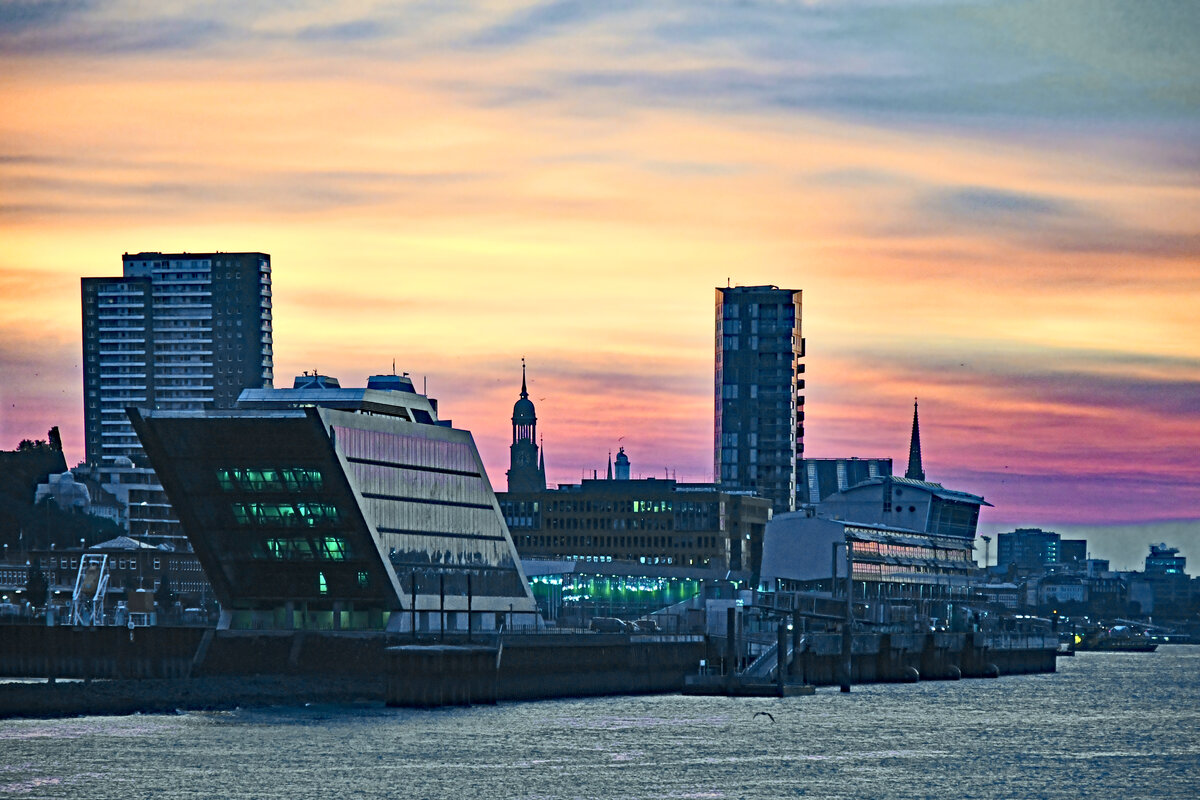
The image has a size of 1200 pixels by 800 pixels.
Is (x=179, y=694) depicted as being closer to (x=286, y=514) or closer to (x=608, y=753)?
(x=286, y=514)

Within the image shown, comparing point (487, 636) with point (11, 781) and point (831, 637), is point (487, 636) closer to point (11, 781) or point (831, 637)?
point (831, 637)

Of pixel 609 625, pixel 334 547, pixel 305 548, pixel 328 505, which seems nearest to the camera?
pixel 328 505

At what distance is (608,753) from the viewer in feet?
348

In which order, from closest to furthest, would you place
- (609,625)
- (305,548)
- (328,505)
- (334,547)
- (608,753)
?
(608,753) → (328,505) → (334,547) → (305,548) → (609,625)

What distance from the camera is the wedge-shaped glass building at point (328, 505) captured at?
14138 cm

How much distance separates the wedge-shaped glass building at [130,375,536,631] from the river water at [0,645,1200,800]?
17.1 meters

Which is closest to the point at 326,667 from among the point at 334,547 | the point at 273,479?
the point at 334,547

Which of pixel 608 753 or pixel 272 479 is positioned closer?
pixel 608 753

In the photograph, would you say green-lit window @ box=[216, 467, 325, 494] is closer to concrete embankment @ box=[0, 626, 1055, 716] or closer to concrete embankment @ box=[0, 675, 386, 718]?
concrete embankment @ box=[0, 626, 1055, 716]

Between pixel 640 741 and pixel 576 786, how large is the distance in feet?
64.6

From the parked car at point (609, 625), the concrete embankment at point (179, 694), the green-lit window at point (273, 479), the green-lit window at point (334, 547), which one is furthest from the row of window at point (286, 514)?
the parked car at point (609, 625)

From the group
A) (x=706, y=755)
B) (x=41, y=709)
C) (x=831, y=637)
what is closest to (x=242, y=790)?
(x=706, y=755)

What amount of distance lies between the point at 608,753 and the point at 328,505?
4426cm

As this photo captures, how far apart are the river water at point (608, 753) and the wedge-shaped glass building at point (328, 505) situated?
1707 centimetres
